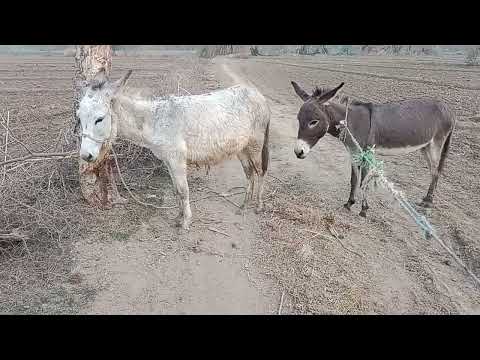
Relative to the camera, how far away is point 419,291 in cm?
397

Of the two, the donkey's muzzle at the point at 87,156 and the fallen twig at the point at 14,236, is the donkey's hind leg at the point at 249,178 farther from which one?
the fallen twig at the point at 14,236

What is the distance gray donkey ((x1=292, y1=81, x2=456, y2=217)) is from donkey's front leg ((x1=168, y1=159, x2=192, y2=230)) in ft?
5.46

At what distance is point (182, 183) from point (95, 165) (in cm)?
139

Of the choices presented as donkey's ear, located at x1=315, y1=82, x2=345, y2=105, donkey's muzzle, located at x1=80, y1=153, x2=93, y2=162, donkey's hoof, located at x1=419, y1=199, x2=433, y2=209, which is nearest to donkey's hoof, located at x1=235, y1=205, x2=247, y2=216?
donkey's ear, located at x1=315, y1=82, x2=345, y2=105

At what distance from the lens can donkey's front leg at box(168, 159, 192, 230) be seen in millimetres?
5012

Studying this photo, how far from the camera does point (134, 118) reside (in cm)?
483

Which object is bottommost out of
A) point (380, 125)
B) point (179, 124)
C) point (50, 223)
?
point (50, 223)

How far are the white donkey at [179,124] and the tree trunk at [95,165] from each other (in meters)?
0.42

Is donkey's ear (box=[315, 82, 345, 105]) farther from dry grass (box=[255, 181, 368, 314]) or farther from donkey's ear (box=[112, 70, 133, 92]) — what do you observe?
donkey's ear (box=[112, 70, 133, 92])

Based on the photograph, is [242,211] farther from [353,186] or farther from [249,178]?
[353,186]

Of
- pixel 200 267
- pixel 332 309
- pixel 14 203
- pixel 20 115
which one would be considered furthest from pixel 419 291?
pixel 20 115

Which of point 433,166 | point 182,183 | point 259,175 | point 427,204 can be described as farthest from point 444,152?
point 182,183

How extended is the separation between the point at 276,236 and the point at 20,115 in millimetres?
10993
